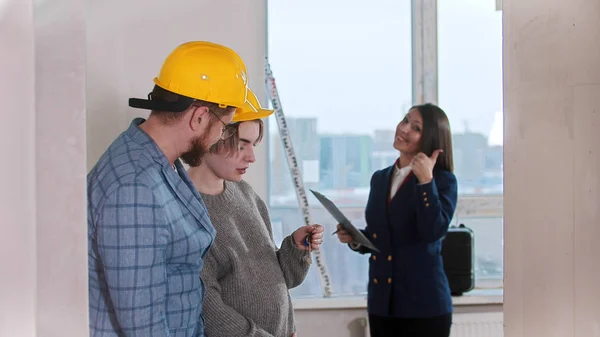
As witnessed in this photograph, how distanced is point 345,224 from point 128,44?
49.0 inches

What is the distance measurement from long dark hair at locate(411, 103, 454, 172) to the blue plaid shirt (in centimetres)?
150

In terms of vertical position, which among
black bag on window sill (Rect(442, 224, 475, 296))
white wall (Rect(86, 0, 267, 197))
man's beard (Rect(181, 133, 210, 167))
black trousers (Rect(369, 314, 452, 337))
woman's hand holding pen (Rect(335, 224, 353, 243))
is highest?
white wall (Rect(86, 0, 267, 197))

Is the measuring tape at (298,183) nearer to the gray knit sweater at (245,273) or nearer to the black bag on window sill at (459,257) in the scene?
the black bag on window sill at (459,257)

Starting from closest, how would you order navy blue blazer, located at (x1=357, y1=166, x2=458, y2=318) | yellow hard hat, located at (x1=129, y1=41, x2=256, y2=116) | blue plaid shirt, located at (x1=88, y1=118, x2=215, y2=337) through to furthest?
blue plaid shirt, located at (x1=88, y1=118, x2=215, y2=337) → yellow hard hat, located at (x1=129, y1=41, x2=256, y2=116) → navy blue blazer, located at (x1=357, y1=166, x2=458, y2=318)

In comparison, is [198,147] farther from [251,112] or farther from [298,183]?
[298,183]

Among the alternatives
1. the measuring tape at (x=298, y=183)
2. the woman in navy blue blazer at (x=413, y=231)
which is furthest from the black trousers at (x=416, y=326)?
the measuring tape at (x=298, y=183)

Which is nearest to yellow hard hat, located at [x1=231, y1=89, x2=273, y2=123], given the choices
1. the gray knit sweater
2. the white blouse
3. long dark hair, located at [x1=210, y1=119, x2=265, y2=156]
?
long dark hair, located at [x1=210, y1=119, x2=265, y2=156]

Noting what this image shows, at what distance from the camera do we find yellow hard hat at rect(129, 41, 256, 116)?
1544 millimetres

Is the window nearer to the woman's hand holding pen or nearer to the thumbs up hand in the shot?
the woman's hand holding pen

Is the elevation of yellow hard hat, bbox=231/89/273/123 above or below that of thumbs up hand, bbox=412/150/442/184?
above

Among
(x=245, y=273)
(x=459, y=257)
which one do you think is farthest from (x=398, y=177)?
(x=245, y=273)

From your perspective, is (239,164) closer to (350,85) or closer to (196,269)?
(196,269)
